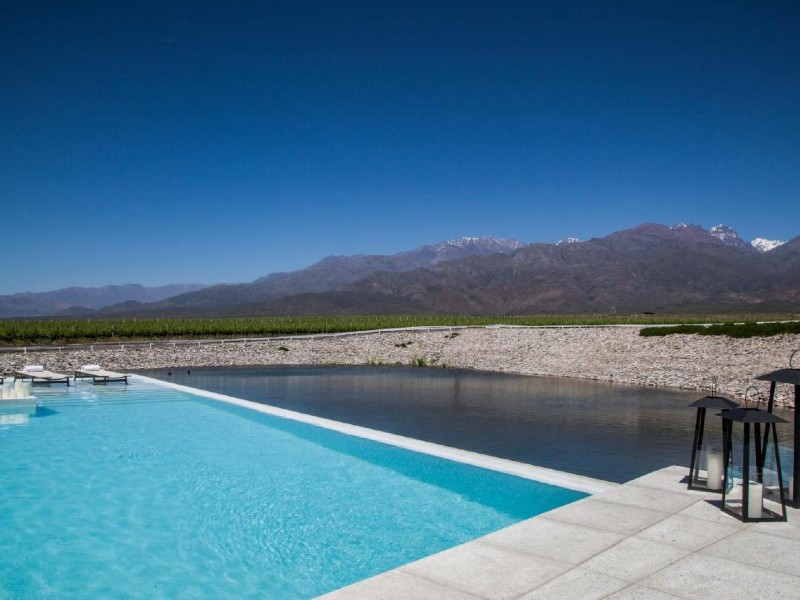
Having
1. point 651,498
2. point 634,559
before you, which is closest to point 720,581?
point 634,559

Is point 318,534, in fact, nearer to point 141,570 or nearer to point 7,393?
point 141,570

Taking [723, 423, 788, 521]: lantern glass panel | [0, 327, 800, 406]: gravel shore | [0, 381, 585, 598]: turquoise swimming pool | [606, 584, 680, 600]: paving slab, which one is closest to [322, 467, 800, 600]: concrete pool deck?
[606, 584, 680, 600]: paving slab

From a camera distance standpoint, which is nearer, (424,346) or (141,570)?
(141,570)

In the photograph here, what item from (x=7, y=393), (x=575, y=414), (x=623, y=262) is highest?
(x=623, y=262)

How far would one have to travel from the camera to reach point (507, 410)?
1662 centimetres

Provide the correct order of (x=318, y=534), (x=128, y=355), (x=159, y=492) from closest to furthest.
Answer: (x=318, y=534), (x=159, y=492), (x=128, y=355)

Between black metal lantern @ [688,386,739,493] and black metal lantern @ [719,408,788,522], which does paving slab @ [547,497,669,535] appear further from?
black metal lantern @ [688,386,739,493]

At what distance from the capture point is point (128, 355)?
3125 cm

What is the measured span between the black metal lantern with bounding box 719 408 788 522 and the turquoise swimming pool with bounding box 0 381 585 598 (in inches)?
75.9

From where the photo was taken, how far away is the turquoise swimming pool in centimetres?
605

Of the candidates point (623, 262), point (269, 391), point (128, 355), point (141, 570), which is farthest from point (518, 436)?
point (623, 262)

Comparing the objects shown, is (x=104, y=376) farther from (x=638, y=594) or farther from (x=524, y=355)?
(x=524, y=355)

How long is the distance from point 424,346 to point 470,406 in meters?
20.7

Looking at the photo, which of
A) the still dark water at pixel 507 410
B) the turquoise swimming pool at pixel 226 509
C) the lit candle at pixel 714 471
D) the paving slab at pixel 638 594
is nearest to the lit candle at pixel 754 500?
the lit candle at pixel 714 471
